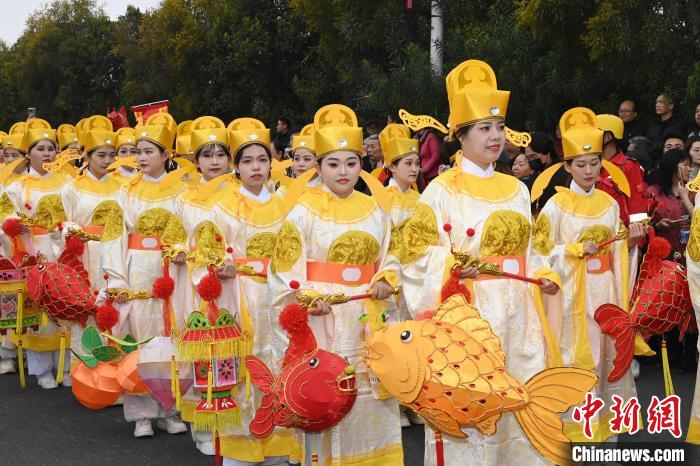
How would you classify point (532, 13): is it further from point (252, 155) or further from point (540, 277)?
point (540, 277)

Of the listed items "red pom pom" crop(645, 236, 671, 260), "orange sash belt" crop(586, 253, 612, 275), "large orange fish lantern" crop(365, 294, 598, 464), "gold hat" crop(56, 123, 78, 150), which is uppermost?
"gold hat" crop(56, 123, 78, 150)

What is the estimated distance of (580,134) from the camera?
653cm

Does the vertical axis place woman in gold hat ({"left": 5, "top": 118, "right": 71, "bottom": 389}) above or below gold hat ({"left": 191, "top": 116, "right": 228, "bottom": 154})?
below

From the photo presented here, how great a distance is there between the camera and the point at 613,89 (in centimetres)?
1246

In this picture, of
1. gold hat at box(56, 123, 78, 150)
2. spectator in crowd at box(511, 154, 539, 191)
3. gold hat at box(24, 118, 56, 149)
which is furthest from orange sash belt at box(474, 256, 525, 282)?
gold hat at box(56, 123, 78, 150)

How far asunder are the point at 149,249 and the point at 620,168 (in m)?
3.82

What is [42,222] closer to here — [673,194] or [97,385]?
[97,385]

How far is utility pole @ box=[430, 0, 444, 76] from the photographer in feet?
47.0

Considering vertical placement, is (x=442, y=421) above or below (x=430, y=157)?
below

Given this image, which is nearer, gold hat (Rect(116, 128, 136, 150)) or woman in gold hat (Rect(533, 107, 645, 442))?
woman in gold hat (Rect(533, 107, 645, 442))

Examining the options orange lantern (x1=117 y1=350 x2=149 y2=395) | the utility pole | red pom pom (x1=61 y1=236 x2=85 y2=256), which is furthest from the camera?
the utility pole

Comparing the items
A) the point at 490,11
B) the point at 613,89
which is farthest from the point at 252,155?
the point at 490,11

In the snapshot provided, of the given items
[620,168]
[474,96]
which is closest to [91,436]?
[474,96]

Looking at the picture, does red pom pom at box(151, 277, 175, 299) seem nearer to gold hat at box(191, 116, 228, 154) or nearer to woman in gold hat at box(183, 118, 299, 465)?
woman in gold hat at box(183, 118, 299, 465)
